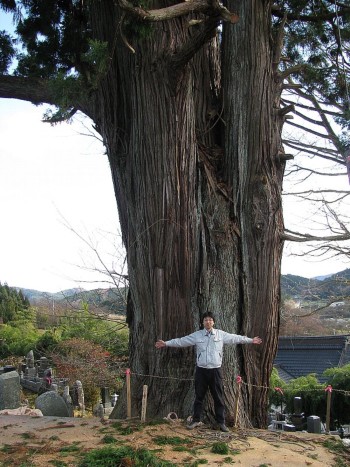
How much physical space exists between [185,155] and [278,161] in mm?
1111

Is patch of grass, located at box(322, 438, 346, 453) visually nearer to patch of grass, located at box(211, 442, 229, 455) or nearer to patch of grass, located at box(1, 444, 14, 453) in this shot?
patch of grass, located at box(211, 442, 229, 455)

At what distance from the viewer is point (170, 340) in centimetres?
506

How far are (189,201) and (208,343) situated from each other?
1.55 m

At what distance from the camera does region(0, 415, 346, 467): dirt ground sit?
3.95m

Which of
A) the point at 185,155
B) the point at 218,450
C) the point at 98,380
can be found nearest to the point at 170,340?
the point at 218,450

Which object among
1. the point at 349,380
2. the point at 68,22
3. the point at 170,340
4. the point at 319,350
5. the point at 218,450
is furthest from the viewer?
the point at 319,350

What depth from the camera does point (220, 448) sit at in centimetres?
410

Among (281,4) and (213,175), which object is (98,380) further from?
(281,4)

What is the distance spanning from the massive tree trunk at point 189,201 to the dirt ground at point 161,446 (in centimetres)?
51

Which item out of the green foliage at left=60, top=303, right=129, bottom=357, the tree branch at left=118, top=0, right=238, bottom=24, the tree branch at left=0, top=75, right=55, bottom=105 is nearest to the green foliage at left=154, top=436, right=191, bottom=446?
the tree branch at left=118, top=0, right=238, bottom=24

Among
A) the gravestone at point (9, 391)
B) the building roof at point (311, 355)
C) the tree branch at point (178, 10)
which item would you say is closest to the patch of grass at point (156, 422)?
the tree branch at point (178, 10)

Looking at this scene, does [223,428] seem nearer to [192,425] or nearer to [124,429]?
[192,425]

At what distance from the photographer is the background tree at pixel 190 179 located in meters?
5.28

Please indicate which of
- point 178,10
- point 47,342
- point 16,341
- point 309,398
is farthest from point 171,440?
point 16,341
